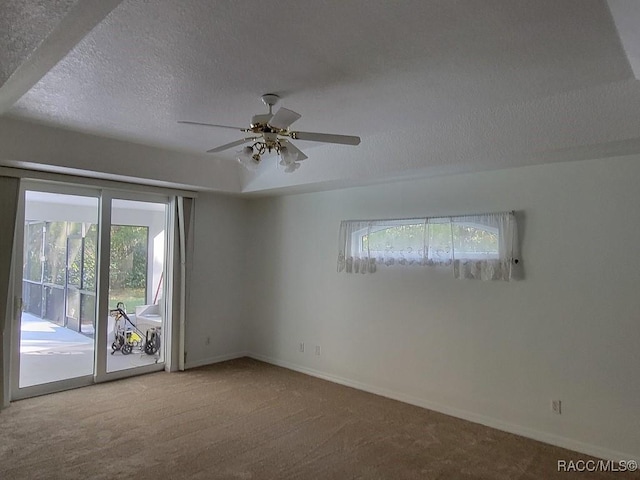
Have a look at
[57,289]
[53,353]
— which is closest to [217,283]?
[57,289]

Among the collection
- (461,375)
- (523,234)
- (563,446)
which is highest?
(523,234)

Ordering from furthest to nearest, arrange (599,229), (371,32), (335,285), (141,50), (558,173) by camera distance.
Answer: (335,285) → (558,173) → (599,229) → (141,50) → (371,32)

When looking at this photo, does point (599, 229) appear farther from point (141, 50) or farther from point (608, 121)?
point (141, 50)

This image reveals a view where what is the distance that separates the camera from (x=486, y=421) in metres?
3.88

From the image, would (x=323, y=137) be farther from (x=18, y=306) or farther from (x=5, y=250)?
(x=18, y=306)

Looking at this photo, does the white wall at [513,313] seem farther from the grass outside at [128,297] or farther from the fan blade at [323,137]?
the grass outside at [128,297]

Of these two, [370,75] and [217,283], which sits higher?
[370,75]

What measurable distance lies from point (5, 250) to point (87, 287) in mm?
972

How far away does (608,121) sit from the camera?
113 inches

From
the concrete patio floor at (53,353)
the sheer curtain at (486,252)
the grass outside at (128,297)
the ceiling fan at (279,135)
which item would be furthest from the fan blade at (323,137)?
the concrete patio floor at (53,353)

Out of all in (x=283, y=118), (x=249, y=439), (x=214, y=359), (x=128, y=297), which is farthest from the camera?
(x=214, y=359)

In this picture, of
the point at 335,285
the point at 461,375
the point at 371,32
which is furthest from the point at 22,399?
the point at 371,32

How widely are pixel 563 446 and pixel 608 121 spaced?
251 cm

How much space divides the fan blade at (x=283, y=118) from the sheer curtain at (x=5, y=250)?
3.03 metres
